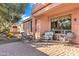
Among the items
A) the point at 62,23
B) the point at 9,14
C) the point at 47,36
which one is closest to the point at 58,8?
the point at 62,23

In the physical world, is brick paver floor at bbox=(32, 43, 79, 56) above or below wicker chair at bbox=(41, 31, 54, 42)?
below

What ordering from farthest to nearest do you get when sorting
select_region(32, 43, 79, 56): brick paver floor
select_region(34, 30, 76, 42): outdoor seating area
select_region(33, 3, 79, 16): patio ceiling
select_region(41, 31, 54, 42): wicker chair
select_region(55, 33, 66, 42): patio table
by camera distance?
select_region(41, 31, 54, 42): wicker chair, select_region(34, 30, 76, 42): outdoor seating area, select_region(55, 33, 66, 42): patio table, select_region(33, 3, 79, 16): patio ceiling, select_region(32, 43, 79, 56): brick paver floor

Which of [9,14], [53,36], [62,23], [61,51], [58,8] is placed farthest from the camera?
[53,36]

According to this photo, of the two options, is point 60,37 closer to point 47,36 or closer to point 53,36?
point 53,36

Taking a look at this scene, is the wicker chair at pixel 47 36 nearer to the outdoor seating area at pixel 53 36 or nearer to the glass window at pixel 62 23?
the outdoor seating area at pixel 53 36

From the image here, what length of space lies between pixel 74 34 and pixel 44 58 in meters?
6.90

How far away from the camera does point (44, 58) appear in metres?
10.2

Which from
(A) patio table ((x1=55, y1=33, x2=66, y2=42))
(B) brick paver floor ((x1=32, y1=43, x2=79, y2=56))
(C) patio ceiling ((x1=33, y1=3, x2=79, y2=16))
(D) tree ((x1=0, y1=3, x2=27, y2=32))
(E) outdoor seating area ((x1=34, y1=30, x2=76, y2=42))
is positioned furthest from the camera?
(E) outdoor seating area ((x1=34, y1=30, x2=76, y2=42))

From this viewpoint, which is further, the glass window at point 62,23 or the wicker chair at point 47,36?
the wicker chair at point 47,36

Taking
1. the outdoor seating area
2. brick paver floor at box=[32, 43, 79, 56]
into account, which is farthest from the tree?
the outdoor seating area

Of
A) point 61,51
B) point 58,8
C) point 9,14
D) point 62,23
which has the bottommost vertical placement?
point 61,51

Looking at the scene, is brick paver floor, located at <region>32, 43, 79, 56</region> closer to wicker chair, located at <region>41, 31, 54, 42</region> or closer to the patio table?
the patio table

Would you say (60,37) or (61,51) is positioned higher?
(60,37)

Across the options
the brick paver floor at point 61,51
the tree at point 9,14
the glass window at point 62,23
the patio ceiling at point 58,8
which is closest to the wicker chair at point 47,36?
the glass window at point 62,23
